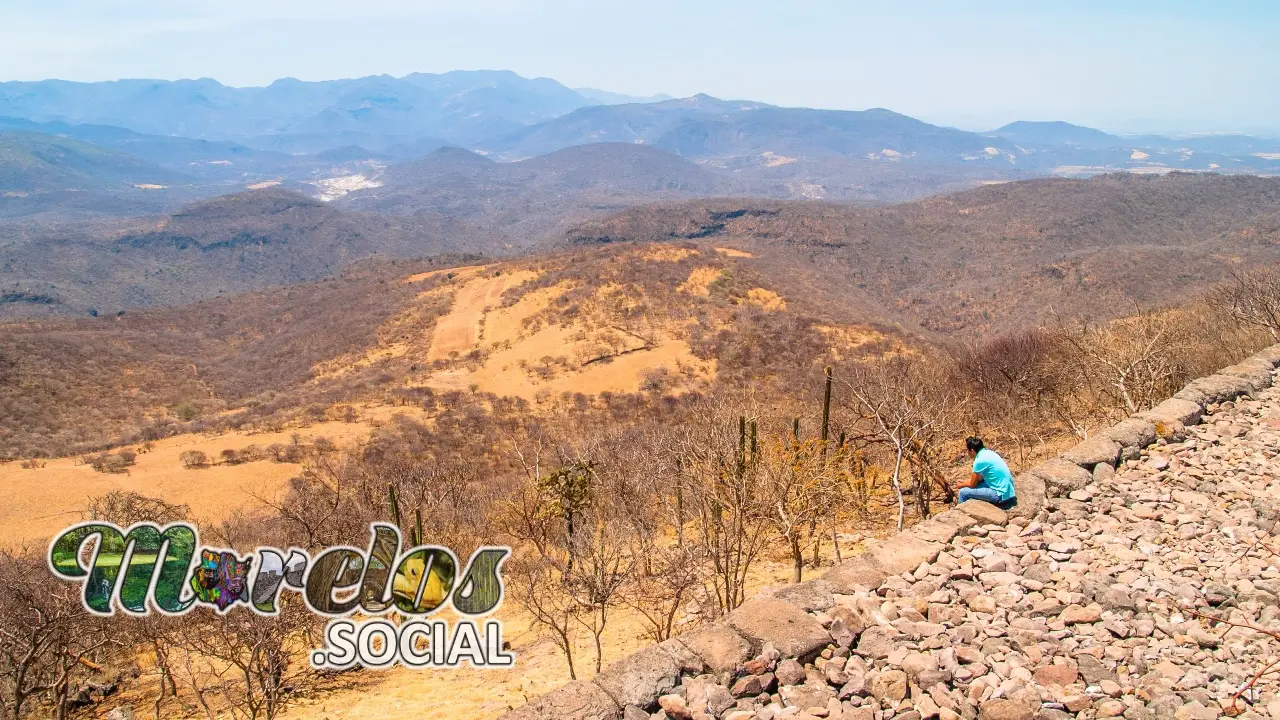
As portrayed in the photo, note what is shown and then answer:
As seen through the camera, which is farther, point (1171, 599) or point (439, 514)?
point (439, 514)

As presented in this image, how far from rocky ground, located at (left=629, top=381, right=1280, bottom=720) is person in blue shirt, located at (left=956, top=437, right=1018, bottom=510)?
427mm

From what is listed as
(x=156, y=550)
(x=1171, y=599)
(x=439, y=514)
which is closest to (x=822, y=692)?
(x=1171, y=599)

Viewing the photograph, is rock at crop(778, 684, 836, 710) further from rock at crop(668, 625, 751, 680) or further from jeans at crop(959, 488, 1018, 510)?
jeans at crop(959, 488, 1018, 510)

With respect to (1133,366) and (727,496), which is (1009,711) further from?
(1133,366)

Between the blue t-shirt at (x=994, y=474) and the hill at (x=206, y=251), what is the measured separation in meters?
135

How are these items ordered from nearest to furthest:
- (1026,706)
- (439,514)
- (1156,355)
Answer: (1026,706), (1156,355), (439,514)

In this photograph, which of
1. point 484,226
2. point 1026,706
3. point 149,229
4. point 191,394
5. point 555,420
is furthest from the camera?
point 484,226

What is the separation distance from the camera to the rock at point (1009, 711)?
4223mm

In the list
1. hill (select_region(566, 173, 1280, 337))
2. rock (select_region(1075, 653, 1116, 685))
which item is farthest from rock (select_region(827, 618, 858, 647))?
hill (select_region(566, 173, 1280, 337))

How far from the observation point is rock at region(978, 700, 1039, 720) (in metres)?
4.22

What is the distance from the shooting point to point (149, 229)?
14462 centimetres

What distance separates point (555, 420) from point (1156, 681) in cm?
2818

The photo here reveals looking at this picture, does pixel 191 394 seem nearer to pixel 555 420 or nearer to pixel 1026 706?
pixel 555 420

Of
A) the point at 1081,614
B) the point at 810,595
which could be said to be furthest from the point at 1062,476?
the point at 810,595
